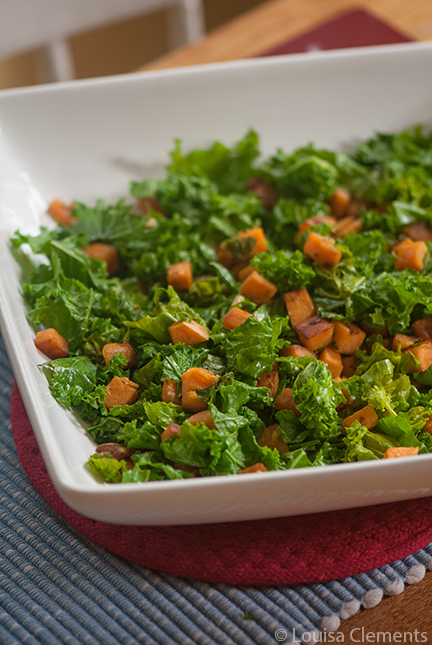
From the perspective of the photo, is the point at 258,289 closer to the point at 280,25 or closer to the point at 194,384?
the point at 194,384

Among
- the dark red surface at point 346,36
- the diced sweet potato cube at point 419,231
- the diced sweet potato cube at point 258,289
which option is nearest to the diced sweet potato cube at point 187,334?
the diced sweet potato cube at point 258,289

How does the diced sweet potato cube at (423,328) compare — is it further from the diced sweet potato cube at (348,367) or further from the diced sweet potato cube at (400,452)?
the diced sweet potato cube at (400,452)

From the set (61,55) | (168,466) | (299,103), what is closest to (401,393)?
(168,466)

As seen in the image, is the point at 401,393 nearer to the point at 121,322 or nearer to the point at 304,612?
the point at 304,612

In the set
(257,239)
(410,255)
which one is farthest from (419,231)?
(257,239)

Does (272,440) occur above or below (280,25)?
below
